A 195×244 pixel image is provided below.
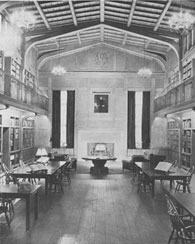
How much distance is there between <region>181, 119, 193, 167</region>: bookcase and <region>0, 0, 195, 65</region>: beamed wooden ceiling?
4.05 metres

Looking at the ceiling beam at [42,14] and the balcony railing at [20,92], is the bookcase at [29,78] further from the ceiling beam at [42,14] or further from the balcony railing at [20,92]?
the ceiling beam at [42,14]

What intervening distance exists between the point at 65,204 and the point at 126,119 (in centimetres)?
1204

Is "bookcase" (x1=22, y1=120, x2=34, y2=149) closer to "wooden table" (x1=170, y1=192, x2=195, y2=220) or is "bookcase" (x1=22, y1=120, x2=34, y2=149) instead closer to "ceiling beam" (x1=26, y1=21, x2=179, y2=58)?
"ceiling beam" (x1=26, y1=21, x2=179, y2=58)

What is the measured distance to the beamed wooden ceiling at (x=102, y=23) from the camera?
13188mm

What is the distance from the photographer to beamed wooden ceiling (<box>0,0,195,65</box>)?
13188mm

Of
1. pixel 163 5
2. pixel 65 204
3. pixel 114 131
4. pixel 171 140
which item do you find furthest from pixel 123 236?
pixel 114 131

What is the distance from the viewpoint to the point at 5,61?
13.6 meters

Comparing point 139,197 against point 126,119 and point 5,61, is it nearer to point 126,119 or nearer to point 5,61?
point 5,61

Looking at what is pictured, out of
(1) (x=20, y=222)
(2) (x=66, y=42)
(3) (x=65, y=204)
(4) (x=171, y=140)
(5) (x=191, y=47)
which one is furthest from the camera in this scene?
(2) (x=66, y=42)

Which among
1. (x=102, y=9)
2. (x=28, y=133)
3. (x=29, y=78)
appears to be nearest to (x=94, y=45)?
(x=29, y=78)

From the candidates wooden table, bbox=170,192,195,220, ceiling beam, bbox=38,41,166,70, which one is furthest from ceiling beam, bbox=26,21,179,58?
wooden table, bbox=170,192,195,220

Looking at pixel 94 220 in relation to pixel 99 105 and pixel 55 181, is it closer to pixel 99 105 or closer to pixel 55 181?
pixel 55 181

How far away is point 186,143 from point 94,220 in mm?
8423

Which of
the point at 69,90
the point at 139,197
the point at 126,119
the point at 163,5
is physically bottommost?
the point at 139,197
